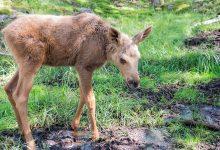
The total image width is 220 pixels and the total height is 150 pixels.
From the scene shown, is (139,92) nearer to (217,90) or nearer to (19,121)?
(217,90)

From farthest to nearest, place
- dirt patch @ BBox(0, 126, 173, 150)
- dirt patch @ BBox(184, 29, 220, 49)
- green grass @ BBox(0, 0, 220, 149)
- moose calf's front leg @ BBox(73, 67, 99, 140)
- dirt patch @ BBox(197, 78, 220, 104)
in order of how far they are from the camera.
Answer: dirt patch @ BBox(184, 29, 220, 49) → dirt patch @ BBox(197, 78, 220, 104) → green grass @ BBox(0, 0, 220, 149) → moose calf's front leg @ BBox(73, 67, 99, 140) → dirt patch @ BBox(0, 126, 173, 150)

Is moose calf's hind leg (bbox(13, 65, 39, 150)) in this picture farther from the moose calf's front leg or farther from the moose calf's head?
the moose calf's head

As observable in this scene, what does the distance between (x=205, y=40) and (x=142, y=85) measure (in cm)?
393

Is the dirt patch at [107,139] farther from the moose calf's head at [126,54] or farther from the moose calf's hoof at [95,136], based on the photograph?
the moose calf's head at [126,54]

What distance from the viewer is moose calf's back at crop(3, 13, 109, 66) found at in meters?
7.15

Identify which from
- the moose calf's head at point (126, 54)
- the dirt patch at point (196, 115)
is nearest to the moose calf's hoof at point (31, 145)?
the moose calf's head at point (126, 54)

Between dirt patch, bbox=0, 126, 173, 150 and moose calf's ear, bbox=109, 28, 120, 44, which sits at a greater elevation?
moose calf's ear, bbox=109, 28, 120, 44

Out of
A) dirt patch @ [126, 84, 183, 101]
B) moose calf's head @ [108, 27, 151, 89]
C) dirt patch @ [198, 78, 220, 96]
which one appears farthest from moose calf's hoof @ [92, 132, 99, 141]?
dirt patch @ [198, 78, 220, 96]

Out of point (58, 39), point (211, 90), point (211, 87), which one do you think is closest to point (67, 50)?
point (58, 39)

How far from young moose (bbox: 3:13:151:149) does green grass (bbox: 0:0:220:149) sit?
636 mm

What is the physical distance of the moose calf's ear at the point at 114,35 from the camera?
24.0ft

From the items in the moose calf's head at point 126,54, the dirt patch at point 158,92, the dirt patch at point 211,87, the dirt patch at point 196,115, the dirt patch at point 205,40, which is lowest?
the dirt patch at point 196,115

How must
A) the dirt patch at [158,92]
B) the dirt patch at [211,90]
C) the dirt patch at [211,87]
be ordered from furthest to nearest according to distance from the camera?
the dirt patch at [211,87]
the dirt patch at [158,92]
the dirt patch at [211,90]

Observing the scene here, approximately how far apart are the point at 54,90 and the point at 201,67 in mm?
4004
